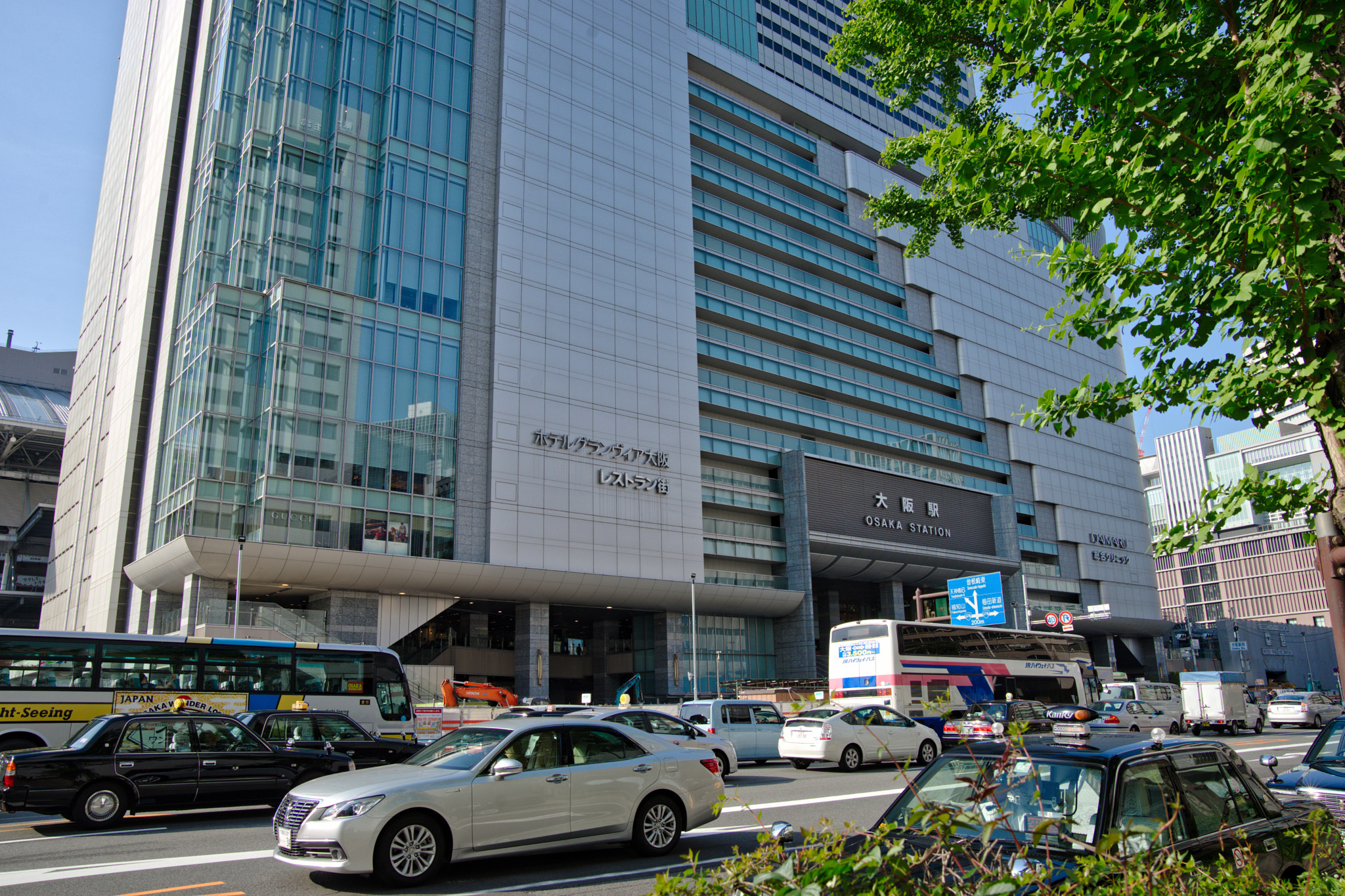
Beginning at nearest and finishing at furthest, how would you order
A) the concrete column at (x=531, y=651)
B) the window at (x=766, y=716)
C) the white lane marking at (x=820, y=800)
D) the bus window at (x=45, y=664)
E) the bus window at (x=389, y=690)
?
1. the white lane marking at (x=820, y=800)
2. the bus window at (x=45, y=664)
3. the window at (x=766, y=716)
4. the bus window at (x=389, y=690)
5. the concrete column at (x=531, y=651)

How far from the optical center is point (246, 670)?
73.1ft

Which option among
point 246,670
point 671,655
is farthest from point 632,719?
point 671,655

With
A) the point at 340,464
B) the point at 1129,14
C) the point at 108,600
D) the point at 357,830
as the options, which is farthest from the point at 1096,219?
the point at 108,600

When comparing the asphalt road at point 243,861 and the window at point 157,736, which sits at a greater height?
the window at point 157,736

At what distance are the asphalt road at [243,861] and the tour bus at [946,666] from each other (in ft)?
50.4

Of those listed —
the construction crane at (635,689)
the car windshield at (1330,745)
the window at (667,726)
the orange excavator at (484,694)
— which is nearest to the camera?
the car windshield at (1330,745)

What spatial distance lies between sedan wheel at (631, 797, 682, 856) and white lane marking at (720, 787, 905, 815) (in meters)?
2.94

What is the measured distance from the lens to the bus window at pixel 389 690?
24.3 metres

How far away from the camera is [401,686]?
24.6 meters

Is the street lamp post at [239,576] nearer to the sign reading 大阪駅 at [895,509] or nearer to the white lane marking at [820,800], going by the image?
the white lane marking at [820,800]

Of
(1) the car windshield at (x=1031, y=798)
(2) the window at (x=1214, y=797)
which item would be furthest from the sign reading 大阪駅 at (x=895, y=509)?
(1) the car windshield at (x=1031, y=798)

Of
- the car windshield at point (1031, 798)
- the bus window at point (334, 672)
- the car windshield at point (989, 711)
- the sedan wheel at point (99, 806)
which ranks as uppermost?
the bus window at point (334, 672)

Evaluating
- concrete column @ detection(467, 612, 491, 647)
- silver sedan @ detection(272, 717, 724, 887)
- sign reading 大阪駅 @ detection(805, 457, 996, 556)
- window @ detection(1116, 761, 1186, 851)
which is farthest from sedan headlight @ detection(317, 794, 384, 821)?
sign reading 大阪駅 @ detection(805, 457, 996, 556)

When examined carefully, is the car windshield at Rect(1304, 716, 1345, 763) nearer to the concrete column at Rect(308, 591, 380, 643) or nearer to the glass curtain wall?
the glass curtain wall
